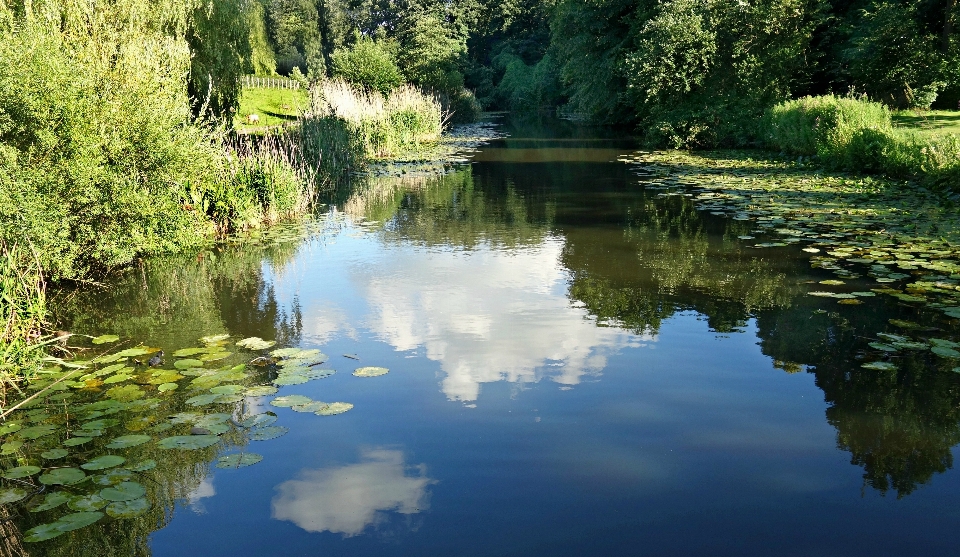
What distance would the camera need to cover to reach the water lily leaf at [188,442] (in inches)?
189

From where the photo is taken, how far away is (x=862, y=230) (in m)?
10.6

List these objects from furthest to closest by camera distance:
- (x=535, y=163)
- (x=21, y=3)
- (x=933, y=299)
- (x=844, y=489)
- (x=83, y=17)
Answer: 1. (x=535, y=163)
2. (x=21, y=3)
3. (x=83, y=17)
4. (x=933, y=299)
5. (x=844, y=489)

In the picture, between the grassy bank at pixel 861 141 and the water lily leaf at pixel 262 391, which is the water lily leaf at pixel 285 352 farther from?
the grassy bank at pixel 861 141

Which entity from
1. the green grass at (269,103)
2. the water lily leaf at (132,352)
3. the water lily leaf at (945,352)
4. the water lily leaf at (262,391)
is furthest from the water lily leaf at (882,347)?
the green grass at (269,103)

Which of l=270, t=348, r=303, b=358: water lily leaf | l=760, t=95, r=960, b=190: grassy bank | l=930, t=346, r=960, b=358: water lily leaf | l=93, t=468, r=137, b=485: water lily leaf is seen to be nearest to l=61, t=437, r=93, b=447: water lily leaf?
l=93, t=468, r=137, b=485: water lily leaf

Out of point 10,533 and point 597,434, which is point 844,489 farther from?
point 10,533

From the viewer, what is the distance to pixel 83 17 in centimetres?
1024

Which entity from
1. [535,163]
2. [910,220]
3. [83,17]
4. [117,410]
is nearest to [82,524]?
[117,410]

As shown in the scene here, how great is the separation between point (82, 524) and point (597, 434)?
3.12 m

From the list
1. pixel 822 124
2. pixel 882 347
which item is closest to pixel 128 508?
pixel 882 347

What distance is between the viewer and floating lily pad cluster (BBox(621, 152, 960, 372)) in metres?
6.98

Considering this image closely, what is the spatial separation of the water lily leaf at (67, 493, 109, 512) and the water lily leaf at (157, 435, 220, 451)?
61cm

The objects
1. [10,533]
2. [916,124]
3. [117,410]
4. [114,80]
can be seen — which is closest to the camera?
[10,533]

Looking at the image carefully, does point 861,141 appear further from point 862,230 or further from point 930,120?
point 862,230
